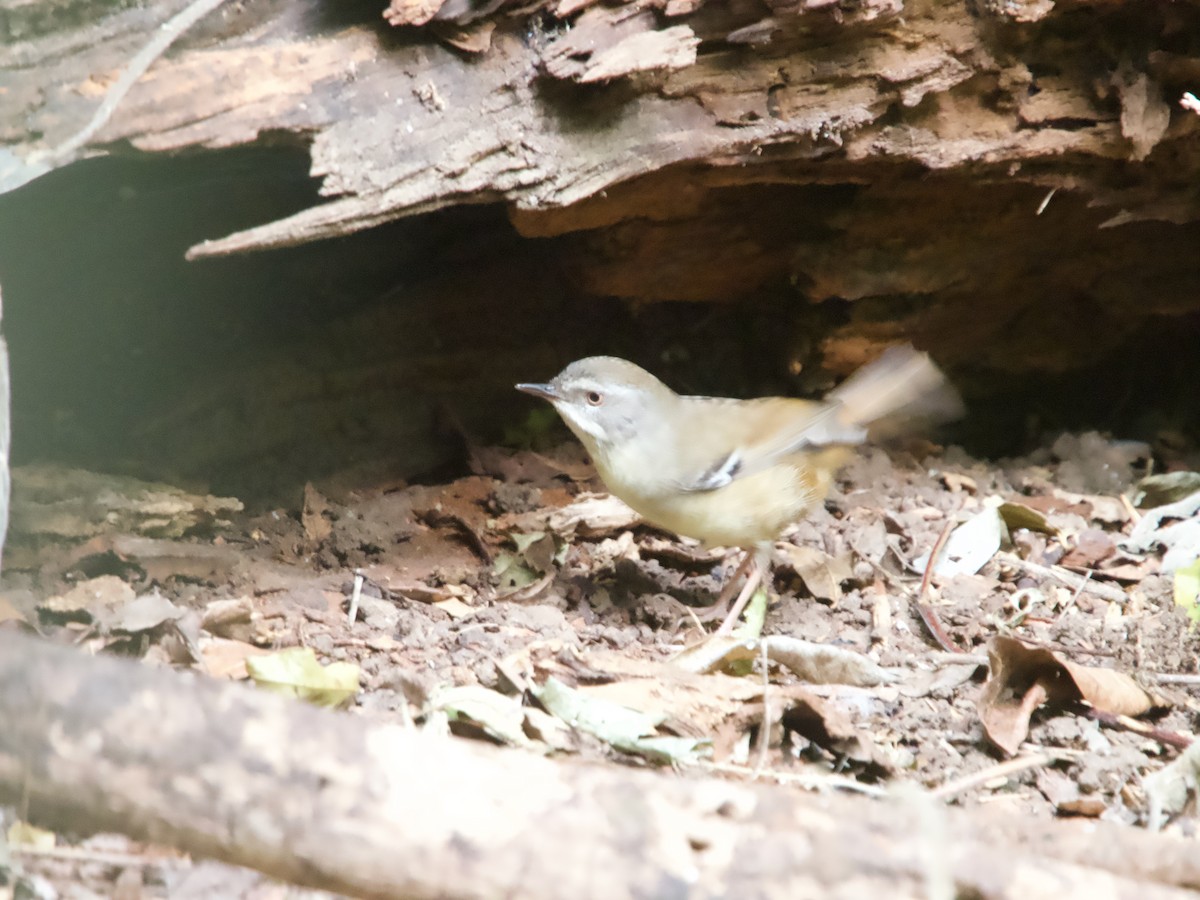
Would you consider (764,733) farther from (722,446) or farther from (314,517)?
(314,517)

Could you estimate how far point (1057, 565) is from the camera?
5.52 metres

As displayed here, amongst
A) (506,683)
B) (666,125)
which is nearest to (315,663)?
(506,683)

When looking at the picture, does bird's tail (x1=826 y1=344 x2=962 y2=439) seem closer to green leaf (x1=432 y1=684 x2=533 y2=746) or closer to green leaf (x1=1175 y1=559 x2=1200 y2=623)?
green leaf (x1=1175 y1=559 x2=1200 y2=623)

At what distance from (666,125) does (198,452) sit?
9.82 feet

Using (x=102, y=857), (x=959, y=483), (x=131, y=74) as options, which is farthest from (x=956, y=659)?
(x=131, y=74)

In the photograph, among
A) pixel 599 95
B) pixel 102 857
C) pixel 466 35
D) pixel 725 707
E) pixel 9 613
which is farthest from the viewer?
pixel 599 95

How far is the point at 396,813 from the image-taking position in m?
1.94

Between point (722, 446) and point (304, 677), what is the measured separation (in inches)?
88.6

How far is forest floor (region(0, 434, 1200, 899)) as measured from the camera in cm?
354

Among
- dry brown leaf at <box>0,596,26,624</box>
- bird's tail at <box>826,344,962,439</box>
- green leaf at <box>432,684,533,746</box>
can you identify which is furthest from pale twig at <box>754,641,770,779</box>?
dry brown leaf at <box>0,596,26,624</box>

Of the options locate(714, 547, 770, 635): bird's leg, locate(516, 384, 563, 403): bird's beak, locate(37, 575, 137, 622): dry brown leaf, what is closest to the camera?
locate(37, 575, 137, 622): dry brown leaf

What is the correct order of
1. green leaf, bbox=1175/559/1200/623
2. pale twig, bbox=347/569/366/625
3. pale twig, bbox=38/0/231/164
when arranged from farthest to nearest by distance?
1. green leaf, bbox=1175/559/1200/623
2. pale twig, bbox=347/569/366/625
3. pale twig, bbox=38/0/231/164

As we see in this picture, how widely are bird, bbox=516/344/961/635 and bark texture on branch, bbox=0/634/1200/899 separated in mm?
2674

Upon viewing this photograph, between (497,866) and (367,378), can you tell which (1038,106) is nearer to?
(367,378)
